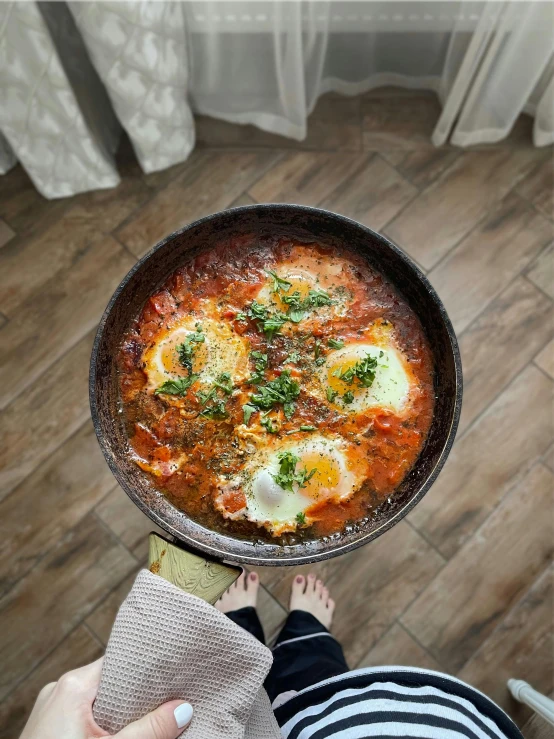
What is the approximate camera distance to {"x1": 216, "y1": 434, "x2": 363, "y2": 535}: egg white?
1.68 metres

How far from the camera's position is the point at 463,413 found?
2457 mm

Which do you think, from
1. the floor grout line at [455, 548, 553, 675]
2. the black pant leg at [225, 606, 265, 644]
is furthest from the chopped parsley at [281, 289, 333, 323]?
the floor grout line at [455, 548, 553, 675]

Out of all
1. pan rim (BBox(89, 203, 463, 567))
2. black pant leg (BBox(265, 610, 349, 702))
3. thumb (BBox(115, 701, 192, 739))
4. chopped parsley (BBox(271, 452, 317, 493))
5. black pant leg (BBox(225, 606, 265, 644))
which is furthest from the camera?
black pant leg (BBox(225, 606, 265, 644))

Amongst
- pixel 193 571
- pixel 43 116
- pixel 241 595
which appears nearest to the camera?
pixel 193 571

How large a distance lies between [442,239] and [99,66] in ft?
4.56

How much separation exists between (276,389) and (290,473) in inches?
8.7

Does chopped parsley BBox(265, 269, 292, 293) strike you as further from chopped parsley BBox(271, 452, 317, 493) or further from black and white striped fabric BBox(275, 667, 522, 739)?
black and white striped fabric BBox(275, 667, 522, 739)

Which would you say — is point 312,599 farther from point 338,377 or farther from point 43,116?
point 43,116

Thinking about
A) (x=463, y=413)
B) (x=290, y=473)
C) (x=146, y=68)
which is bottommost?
(x=463, y=413)

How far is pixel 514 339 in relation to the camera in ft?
8.22

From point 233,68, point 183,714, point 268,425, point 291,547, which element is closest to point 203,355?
point 268,425

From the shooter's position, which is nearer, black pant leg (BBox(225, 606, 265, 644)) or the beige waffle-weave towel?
the beige waffle-weave towel

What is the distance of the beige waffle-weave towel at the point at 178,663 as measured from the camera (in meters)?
1.42

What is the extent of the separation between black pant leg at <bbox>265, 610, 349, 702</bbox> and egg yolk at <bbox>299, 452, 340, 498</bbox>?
0.75 m
